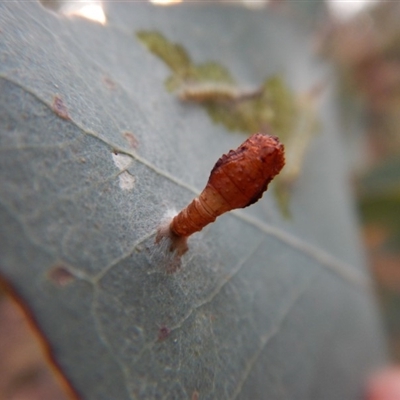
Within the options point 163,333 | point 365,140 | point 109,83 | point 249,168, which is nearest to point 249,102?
point 109,83

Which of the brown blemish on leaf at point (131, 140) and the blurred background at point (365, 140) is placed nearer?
the brown blemish on leaf at point (131, 140)

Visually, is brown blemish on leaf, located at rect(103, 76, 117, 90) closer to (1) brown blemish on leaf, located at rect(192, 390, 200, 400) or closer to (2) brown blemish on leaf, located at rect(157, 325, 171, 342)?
(2) brown blemish on leaf, located at rect(157, 325, 171, 342)

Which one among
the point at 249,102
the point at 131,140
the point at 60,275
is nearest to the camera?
the point at 60,275

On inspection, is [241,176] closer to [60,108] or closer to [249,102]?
[60,108]

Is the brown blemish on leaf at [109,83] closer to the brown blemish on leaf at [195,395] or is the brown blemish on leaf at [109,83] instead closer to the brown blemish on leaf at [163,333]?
the brown blemish on leaf at [163,333]

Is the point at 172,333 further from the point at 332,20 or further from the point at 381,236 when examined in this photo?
the point at 332,20

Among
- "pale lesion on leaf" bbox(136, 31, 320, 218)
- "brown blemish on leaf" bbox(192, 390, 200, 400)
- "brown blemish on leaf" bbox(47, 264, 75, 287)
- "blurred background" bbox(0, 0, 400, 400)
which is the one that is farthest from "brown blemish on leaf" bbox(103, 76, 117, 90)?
"blurred background" bbox(0, 0, 400, 400)

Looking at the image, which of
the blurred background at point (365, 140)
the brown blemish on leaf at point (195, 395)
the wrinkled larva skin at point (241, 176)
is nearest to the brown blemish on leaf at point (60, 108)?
the wrinkled larva skin at point (241, 176)
